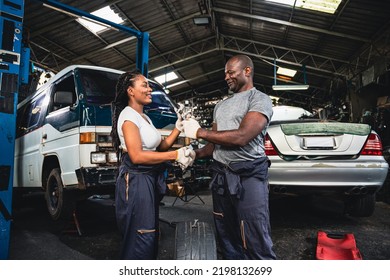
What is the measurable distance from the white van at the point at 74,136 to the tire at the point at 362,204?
2.71 metres

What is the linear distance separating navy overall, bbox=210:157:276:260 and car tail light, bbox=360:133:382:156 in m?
1.93

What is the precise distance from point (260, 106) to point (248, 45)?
11.9 metres

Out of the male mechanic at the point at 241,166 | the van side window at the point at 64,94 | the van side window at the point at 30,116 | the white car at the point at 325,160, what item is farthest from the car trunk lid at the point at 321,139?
the van side window at the point at 30,116

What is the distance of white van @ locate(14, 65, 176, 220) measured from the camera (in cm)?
308

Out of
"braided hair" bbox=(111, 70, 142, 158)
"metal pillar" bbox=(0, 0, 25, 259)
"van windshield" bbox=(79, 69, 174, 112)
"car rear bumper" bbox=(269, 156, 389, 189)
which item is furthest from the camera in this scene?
"van windshield" bbox=(79, 69, 174, 112)

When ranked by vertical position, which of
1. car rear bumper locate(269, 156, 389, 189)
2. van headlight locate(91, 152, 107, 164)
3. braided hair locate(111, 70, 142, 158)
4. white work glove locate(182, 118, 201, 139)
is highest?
braided hair locate(111, 70, 142, 158)

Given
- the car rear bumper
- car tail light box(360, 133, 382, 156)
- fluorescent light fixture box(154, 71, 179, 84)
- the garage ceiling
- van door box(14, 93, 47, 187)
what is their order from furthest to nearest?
fluorescent light fixture box(154, 71, 179, 84) → the garage ceiling → van door box(14, 93, 47, 187) → car tail light box(360, 133, 382, 156) → the car rear bumper

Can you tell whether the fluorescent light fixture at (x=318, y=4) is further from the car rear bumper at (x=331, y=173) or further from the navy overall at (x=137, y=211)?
the navy overall at (x=137, y=211)

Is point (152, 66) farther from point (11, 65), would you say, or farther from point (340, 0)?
point (11, 65)

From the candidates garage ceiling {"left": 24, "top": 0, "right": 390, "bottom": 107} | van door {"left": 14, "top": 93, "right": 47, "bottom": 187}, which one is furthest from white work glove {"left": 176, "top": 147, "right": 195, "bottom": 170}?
garage ceiling {"left": 24, "top": 0, "right": 390, "bottom": 107}

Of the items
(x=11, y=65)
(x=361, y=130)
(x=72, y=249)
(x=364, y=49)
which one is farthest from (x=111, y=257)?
(x=364, y=49)

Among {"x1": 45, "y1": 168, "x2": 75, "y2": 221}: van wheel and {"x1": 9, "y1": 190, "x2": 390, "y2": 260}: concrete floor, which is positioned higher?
{"x1": 45, "y1": 168, "x2": 75, "y2": 221}: van wheel

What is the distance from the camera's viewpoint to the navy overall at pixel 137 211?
1594 millimetres

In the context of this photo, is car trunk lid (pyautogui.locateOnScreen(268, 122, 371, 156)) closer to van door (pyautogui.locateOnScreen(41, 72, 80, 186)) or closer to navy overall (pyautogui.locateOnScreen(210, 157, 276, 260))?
navy overall (pyautogui.locateOnScreen(210, 157, 276, 260))
